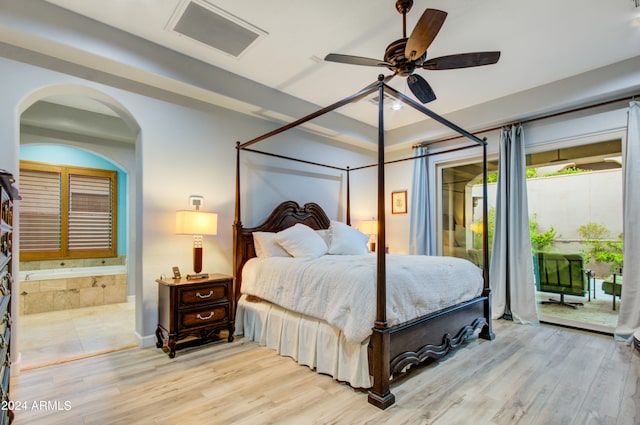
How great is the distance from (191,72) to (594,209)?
467cm

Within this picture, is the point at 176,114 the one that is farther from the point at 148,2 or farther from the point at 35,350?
the point at 35,350

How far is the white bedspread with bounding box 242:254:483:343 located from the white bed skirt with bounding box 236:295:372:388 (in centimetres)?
11

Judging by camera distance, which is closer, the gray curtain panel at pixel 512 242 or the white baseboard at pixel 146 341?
the white baseboard at pixel 146 341

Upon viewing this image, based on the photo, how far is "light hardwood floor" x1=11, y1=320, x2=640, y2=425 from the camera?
1895mm

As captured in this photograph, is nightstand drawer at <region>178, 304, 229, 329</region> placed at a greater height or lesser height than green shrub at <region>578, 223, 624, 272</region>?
lesser

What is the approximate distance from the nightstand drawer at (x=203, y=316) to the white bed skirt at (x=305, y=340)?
0.33 m

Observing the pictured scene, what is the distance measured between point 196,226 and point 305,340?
1458 mm

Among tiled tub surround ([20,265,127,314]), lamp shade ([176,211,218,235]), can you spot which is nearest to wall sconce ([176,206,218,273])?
lamp shade ([176,211,218,235])

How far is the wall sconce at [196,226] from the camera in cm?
300

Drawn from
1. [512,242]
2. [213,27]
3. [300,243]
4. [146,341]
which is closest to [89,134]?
[213,27]

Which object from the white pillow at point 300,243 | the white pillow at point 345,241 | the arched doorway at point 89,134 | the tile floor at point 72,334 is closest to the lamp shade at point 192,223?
the arched doorway at point 89,134

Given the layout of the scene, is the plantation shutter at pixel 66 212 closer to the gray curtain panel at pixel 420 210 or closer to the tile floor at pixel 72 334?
the tile floor at pixel 72 334

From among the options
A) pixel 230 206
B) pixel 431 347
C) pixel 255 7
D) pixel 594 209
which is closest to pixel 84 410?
pixel 230 206

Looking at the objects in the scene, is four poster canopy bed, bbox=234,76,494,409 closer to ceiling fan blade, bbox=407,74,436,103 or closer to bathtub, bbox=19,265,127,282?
ceiling fan blade, bbox=407,74,436,103
